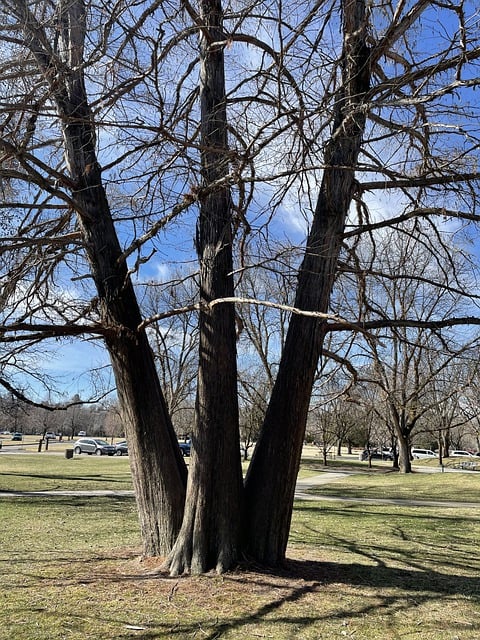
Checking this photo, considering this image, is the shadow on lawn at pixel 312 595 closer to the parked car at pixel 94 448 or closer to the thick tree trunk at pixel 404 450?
the thick tree trunk at pixel 404 450

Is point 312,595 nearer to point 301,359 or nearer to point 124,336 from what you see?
point 301,359

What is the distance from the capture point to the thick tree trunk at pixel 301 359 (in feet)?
19.4

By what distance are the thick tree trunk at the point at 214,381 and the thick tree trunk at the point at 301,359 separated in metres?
0.27

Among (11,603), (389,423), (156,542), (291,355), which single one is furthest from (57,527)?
(389,423)

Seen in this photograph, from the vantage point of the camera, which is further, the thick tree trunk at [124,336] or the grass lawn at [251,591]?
the thick tree trunk at [124,336]

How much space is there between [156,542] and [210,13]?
5.61m

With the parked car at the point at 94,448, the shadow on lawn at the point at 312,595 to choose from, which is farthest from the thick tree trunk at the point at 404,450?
the shadow on lawn at the point at 312,595

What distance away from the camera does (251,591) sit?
511cm

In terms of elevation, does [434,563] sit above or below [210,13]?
below

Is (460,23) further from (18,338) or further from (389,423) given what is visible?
(389,423)

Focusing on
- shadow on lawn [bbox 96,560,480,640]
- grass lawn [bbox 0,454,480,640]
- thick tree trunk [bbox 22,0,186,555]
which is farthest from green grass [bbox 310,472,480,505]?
thick tree trunk [bbox 22,0,186,555]

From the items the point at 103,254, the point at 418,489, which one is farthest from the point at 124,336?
the point at 418,489

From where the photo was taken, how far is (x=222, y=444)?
5883 mm

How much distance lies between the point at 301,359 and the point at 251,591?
2.30 metres
